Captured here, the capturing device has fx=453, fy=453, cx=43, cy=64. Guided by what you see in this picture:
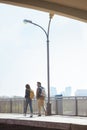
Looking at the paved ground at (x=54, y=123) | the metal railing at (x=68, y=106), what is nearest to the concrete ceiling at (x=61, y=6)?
the paved ground at (x=54, y=123)

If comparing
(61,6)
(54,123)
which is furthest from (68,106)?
(61,6)

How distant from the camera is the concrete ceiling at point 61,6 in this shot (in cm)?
1158

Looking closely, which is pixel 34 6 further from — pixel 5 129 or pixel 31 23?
pixel 31 23

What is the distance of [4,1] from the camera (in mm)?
11359

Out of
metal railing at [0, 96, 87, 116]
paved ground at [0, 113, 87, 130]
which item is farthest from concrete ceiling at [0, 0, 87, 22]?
metal railing at [0, 96, 87, 116]

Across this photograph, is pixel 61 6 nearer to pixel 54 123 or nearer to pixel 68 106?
pixel 54 123

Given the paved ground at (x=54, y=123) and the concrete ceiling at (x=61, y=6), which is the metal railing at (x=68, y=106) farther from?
the concrete ceiling at (x=61, y=6)

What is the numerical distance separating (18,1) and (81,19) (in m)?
2.06

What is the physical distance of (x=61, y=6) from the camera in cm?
1204

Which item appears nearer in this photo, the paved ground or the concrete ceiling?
the concrete ceiling

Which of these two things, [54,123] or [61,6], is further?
[54,123]

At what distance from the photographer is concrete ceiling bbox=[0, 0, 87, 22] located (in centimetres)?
1158

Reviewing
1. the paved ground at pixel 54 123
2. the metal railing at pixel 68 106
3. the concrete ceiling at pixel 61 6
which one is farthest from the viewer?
the metal railing at pixel 68 106

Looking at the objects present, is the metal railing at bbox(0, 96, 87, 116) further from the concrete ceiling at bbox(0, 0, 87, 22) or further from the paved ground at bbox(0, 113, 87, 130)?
the concrete ceiling at bbox(0, 0, 87, 22)
